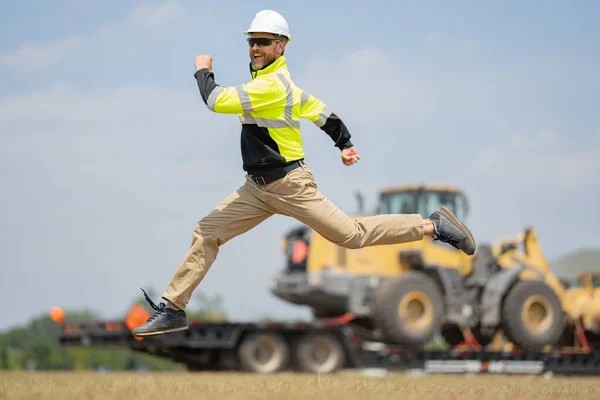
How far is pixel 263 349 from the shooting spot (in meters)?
19.0

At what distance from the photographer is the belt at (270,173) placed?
24.3 feet

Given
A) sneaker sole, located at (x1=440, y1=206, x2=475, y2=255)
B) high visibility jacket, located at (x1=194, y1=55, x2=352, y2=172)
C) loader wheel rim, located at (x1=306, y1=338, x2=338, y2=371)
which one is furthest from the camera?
loader wheel rim, located at (x1=306, y1=338, x2=338, y2=371)

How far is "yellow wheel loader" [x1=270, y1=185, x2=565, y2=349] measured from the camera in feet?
60.4

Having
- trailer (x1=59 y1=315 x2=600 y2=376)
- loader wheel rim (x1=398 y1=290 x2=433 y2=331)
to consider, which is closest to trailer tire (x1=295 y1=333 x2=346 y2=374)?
trailer (x1=59 y1=315 x2=600 y2=376)

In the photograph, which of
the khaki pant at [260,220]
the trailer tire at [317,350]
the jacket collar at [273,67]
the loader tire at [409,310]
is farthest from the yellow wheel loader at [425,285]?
the jacket collar at [273,67]

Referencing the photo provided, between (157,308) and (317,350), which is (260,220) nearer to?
(157,308)

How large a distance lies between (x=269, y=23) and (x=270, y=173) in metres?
1.08

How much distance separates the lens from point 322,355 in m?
19.2

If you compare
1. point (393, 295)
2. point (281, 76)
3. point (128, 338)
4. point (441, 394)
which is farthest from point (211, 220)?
point (128, 338)

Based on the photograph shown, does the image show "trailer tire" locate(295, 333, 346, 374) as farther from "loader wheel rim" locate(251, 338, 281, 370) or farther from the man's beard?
the man's beard

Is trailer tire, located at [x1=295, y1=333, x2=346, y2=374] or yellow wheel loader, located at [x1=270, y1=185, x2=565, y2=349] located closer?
yellow wheel loader, located at [x1=270, y1=185, x2=565, y2=349]

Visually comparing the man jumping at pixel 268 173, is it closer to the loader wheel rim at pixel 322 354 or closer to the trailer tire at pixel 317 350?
the trailer tire at pixel 317 350

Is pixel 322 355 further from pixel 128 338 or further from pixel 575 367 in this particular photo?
pixel 575 367

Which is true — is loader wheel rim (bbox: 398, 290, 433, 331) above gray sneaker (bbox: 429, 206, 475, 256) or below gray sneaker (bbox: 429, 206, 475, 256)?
below
